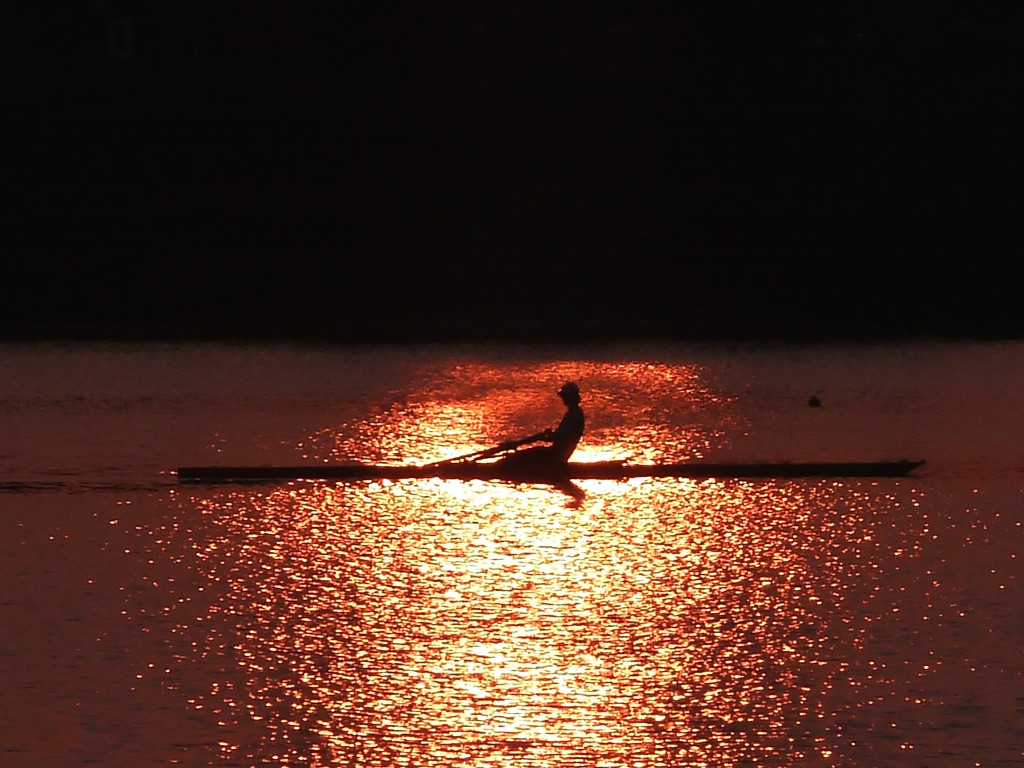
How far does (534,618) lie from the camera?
51.6 ft

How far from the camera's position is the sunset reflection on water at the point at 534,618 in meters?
12.4

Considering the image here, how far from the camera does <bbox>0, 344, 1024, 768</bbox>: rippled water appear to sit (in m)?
12.4

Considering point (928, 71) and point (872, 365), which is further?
point (928, 71)

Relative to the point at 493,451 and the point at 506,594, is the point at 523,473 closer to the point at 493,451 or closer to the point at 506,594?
the point at 493,451

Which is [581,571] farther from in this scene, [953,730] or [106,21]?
[106,21]

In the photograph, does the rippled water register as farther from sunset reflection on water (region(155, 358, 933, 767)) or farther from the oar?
the oar

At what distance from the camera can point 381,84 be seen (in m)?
54.3

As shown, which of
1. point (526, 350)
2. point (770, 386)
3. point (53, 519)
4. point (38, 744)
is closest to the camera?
point (38, 744)

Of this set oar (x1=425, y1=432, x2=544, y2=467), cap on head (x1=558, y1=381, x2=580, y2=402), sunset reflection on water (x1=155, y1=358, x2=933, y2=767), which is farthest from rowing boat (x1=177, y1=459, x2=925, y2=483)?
cap on head (x1=558, y1=381, x2=580, y2=402)

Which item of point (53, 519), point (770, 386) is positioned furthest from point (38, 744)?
point (770, 386)

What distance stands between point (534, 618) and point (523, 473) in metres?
6.58

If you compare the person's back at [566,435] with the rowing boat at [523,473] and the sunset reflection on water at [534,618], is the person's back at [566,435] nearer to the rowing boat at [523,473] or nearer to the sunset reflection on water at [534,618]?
the rowing boat at [523,473]

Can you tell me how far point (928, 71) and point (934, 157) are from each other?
8.46 ft

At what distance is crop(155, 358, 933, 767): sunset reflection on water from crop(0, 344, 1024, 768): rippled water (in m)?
0.04
